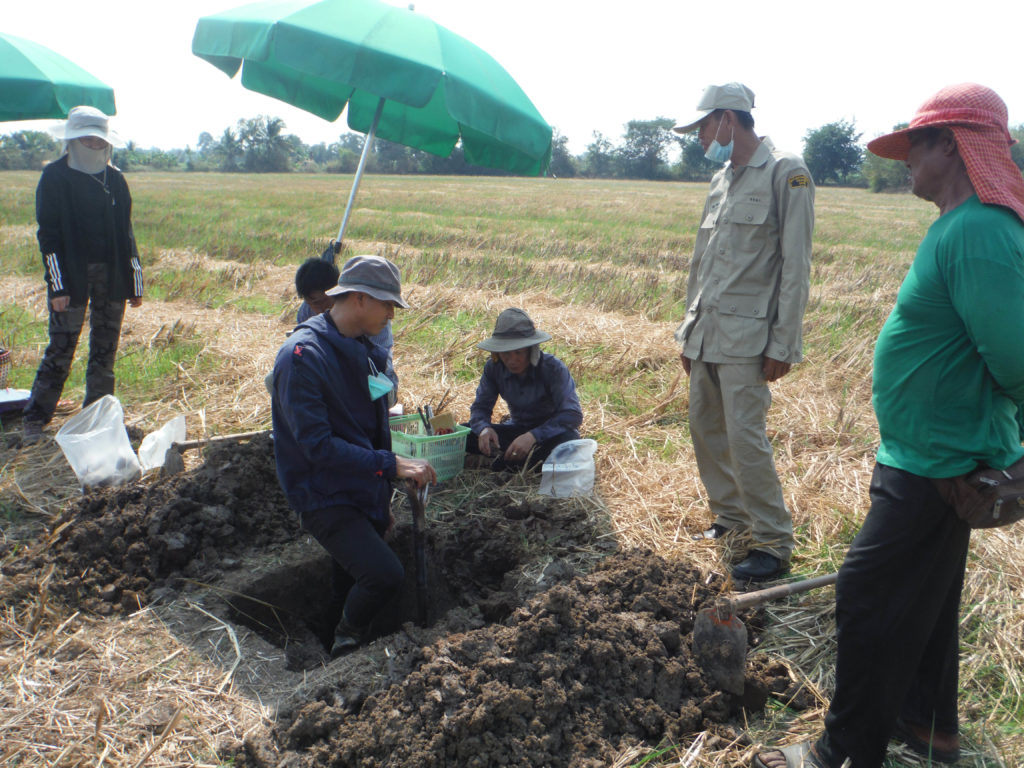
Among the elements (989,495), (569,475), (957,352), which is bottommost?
(569,475)

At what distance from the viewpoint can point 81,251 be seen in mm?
4828

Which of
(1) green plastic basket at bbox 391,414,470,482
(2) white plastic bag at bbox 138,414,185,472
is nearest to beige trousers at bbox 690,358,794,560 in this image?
(1) green plastic basket at bbox 391,414,470,482

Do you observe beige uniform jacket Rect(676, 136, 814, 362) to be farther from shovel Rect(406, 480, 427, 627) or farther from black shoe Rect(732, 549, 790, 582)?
shovel Rect(406, 480, 427, 627)

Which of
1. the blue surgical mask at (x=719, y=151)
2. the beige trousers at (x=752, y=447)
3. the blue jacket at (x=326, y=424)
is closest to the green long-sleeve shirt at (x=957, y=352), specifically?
the beige trousers at (x=752, y=447)

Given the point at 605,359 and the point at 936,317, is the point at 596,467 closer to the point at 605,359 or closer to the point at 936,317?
the point at 605,359

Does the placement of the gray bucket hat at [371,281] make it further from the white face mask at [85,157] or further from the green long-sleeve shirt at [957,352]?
the white face mask at [85,157]

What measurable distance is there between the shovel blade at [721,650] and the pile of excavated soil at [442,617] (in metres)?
0.04

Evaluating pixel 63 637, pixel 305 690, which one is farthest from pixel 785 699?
pixel 63 637

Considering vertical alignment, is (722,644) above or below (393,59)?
below

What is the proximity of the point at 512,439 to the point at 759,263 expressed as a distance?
6.60 ft

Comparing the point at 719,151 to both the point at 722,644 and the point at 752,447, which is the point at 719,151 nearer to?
the point at 752,447

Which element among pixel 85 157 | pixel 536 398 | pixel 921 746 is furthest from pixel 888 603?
pixel 85 157

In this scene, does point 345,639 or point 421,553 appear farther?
point 421,553

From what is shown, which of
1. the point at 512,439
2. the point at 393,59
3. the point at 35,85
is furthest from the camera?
the point at 35,85
